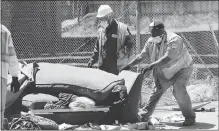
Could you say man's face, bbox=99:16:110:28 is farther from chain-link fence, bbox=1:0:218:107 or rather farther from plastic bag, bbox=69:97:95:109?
chain-link fence, bbox=1:0:218:107

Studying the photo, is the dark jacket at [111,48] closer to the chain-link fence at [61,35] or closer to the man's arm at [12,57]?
the chain-link fence at [61,35]

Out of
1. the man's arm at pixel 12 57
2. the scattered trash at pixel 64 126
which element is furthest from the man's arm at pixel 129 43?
the man's arm at pixel 12 57

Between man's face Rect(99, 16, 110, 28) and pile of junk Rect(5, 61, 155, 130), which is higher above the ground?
man's face Rect(99, 16, 110, 28)

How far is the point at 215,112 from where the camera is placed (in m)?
9.73

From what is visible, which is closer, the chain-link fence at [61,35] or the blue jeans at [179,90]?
the blue jeans at [179,90]

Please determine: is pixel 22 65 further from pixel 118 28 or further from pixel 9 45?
pixel 9 45

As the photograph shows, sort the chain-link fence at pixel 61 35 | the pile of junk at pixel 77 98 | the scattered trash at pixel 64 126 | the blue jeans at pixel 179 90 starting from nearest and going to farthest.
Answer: the scattered trash at pixel 64 126 < the pile of junk at pixel 77 98 < the blue jeans at pixel 179 90 < the chain-link fence at pixel 61 35

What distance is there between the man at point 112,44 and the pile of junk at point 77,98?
769 millimetres

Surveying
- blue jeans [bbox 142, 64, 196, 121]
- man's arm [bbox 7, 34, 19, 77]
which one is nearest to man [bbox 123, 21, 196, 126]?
blue jeans [bbox 142, 64, 196, 121]

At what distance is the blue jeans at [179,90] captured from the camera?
831 centimetres

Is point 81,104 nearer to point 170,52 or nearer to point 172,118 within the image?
point 170,52

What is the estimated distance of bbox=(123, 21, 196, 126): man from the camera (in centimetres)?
802

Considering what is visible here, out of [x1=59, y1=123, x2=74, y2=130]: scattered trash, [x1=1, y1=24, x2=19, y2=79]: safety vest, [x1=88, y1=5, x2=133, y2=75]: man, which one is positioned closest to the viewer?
[x1=1, y1=24, x2=19, y2=79]: safety vest

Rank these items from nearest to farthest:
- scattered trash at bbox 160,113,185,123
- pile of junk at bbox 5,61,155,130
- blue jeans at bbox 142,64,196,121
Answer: pile of junk at bbox 5,61,155,130, blue jeans at bbox 142,64,196,121, scattered trash at bbox 160,113,185,123
